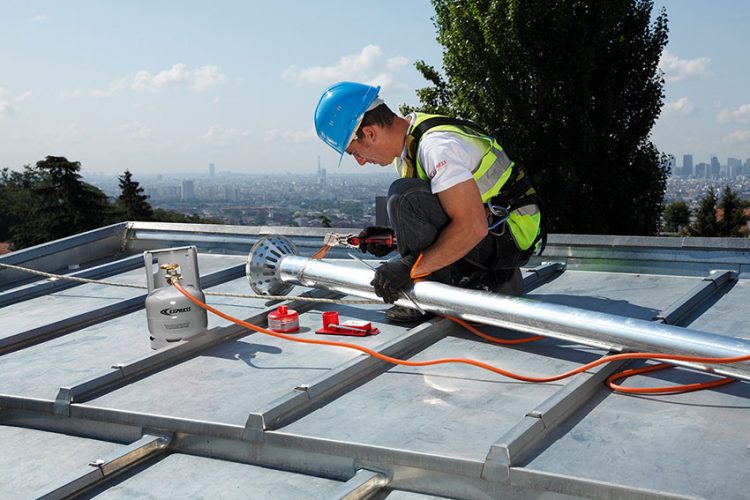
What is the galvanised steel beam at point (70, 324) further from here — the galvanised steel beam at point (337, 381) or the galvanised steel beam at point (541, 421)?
the galvanised steel beam at point (541, 421)

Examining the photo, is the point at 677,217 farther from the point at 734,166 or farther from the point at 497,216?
the point at 734,166

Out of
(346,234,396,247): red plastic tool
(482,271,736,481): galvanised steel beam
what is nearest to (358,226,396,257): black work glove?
(346,234,396,247): red plastic tool

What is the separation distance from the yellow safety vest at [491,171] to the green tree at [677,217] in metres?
69.1

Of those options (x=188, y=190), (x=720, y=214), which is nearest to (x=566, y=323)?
(x=720, y=214)

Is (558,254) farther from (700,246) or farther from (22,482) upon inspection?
(22,482)

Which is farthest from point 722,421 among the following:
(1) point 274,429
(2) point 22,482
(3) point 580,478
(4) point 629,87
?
(4) point 629,87

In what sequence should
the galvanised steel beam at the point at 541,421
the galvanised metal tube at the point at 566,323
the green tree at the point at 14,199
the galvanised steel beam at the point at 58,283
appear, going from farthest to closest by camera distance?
1. the green tree at the point at 14,199
2. the galvanised steel beam at the point at 58,283
3. the galvanised metal tube at the point at 566,323
4. the galvanised steel beam at the point at 541,421

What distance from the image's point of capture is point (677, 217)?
71750mm

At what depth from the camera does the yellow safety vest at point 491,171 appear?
3627 mm

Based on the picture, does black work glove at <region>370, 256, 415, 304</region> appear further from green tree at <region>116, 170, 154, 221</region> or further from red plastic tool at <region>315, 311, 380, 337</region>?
green tree at <region>116, 170, 154, 221</region>

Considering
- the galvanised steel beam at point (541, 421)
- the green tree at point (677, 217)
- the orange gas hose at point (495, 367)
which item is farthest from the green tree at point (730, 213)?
the galvanised steel beam at point (541, 421)

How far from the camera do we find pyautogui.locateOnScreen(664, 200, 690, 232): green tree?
69312 mm

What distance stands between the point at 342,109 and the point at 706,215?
59497 millimetres

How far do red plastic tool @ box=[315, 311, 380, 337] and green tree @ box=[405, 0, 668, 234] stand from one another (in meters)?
17.7
